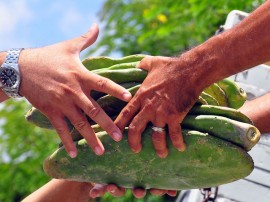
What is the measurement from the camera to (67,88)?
424 cm

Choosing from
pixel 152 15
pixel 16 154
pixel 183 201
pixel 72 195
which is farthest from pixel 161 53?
pixel 72 195

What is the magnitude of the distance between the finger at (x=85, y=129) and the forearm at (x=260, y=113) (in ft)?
4.53

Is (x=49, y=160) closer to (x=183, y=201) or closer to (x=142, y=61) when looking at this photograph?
(x=142, y=61)

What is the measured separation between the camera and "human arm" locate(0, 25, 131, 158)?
13.5 ft

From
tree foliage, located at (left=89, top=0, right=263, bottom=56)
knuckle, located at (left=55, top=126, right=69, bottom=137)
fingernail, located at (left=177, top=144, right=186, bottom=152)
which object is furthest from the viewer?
tree foliage, located at (left=89, top=0, right=263, bottom=56)

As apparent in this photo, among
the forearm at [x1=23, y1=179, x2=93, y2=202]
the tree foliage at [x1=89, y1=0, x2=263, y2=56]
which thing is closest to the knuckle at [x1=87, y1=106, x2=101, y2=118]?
the forearm at [x1=23, y1=179, x2=93, y2=202]

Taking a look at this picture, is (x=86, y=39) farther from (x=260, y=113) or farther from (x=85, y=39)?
(x=260, y=113)

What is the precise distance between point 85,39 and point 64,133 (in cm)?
61

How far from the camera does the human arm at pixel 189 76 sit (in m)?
4.03

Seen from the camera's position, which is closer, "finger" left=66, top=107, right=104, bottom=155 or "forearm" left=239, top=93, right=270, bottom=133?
"finger" left=66, top=107, right=104, bottom=155

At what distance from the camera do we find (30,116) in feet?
14.5

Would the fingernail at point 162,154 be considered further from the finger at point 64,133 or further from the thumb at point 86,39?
the thumb at point 86,39

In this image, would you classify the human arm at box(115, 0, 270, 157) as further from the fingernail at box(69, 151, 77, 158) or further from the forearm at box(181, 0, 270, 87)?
the fingernail at box(69, 151, 77, 158)

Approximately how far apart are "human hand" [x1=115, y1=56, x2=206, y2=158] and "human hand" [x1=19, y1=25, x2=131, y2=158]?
7 cm
